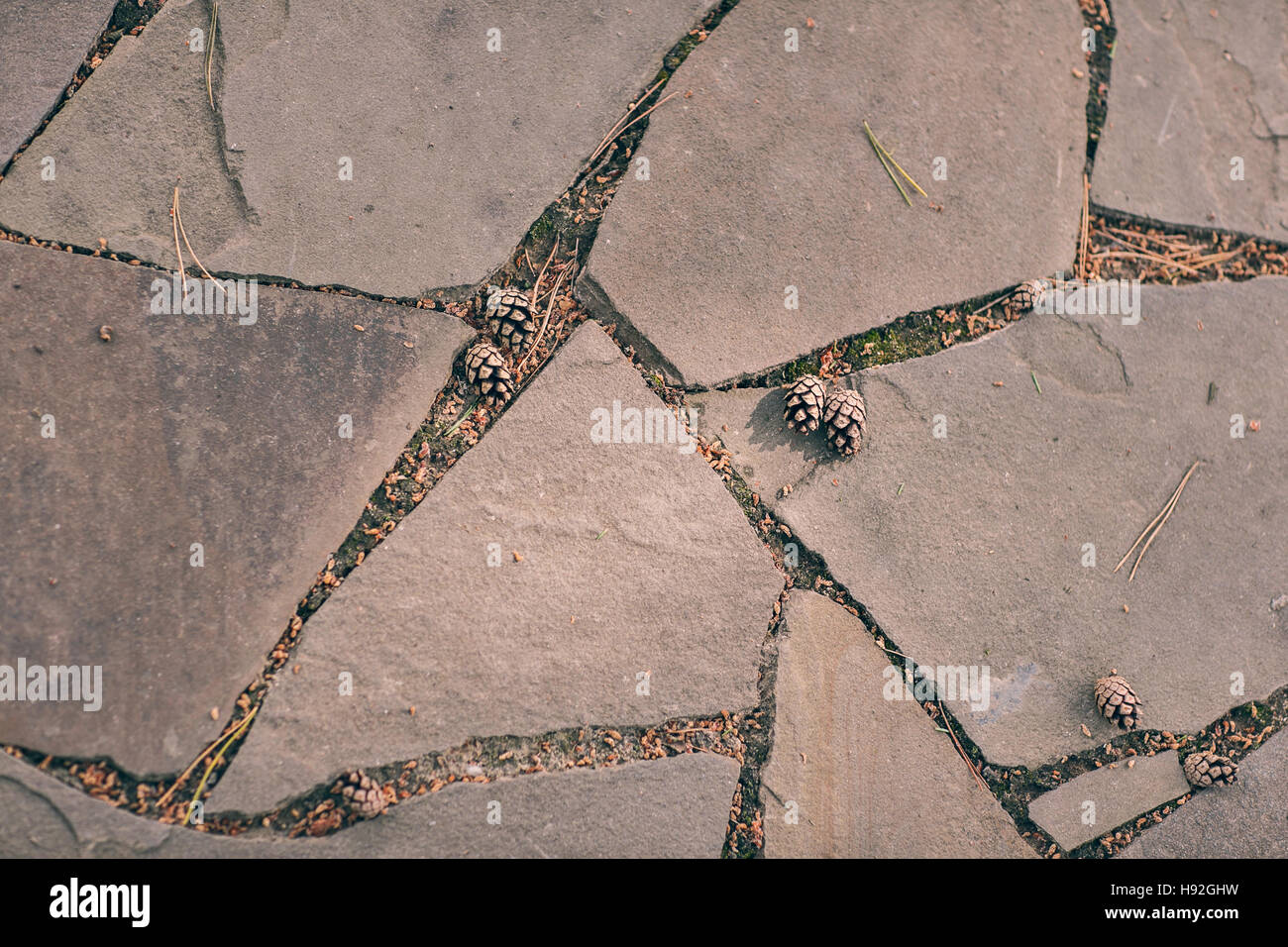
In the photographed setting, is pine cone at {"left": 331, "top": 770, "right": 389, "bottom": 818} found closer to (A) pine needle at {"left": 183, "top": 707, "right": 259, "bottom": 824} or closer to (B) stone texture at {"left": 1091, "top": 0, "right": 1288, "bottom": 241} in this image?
(A) pine needle at {"left": 183, "top": 707, "right": 259, "bottom": 824}

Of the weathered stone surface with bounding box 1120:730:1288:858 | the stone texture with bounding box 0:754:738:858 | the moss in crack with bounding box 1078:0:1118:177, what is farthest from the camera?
the moss in crack with bounding box 1078:0:1118:177

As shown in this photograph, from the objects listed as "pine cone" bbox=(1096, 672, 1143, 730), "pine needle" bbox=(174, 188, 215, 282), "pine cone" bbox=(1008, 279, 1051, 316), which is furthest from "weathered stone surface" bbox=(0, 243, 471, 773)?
"pine cone" bbox=(1096, 672, 1143, 730)

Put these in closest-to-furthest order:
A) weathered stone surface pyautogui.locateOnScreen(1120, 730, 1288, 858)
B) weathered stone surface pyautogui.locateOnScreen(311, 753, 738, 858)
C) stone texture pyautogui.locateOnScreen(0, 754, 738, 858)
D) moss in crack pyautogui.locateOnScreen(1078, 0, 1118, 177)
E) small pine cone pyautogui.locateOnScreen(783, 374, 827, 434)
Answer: stone texture pyautogui.locateOnScreen(0, 754, 738, 858), weathered stone surface pyautogui.locateOnScreen(311, 753, 738, 858), small pine cone pyautogui.locateOnScreen(783, 374, 827, 434), weathered stone surface pyautogui.locateOnScreen(1120, 730, 1288, 858), moss in crack pyautogui.locateOnScreen(1078, 0, 1118, 177)

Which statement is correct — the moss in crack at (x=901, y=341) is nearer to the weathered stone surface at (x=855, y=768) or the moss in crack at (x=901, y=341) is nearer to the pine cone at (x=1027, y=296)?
the pine cone at (x=1027, y=296)

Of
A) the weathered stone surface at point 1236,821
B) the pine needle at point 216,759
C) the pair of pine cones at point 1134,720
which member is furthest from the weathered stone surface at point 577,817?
the weathered stone surface at point 1236,821

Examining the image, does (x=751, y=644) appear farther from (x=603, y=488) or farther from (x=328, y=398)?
(x=328, y=398)

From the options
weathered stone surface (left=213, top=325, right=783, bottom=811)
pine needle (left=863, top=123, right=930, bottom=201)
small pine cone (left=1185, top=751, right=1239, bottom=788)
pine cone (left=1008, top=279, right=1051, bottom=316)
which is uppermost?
pine needle (left=863, top=123, right=930, bottom=201)
